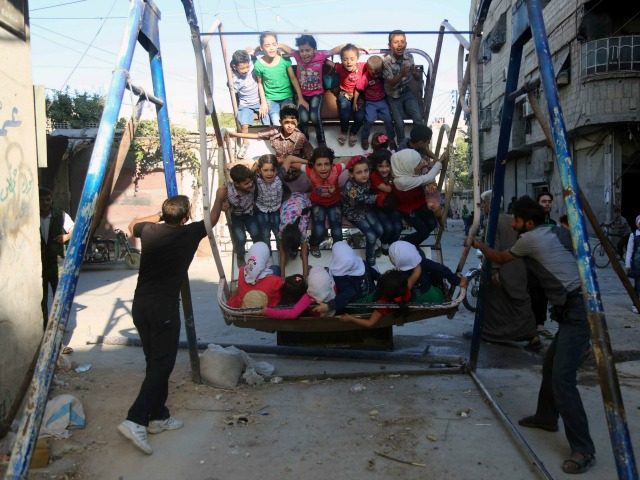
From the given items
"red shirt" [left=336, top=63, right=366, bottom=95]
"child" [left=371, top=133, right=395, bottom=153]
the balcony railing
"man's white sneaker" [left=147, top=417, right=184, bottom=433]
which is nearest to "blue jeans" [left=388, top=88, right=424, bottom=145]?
"child" [left=371, top=133, right=395, bottom=153]

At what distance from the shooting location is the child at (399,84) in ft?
19.8

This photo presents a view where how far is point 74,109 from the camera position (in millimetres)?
18234

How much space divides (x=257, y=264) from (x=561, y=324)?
2281 mm

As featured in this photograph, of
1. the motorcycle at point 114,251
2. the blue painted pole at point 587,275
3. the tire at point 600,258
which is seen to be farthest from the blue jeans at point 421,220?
the motorcycle at point 114,251

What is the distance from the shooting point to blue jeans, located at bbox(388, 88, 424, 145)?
6.12m

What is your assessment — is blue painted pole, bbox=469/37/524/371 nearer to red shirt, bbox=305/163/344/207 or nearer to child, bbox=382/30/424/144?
red shirt, bbox=305/163/344/207

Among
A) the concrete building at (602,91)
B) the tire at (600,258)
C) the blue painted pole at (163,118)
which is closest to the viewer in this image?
the blue painted pole at (163,118)

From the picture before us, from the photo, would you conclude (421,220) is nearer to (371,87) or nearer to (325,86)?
(371,87)

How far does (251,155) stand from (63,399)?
3.04 meters

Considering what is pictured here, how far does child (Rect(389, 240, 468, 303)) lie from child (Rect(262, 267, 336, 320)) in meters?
0.56

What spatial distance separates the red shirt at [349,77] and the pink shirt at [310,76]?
0.70ft

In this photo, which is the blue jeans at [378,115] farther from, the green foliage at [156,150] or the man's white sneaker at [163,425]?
the green foliage at [156,150]

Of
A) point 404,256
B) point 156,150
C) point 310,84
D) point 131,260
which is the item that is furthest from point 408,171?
point 156,150

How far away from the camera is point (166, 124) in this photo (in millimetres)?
4582
